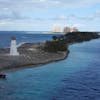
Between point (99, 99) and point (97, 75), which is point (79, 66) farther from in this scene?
point (99, 99)

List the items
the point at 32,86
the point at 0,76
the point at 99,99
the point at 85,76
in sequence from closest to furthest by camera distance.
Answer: the point at 99,99, the point at 32,86, the point at 0,76, the point at 85,76

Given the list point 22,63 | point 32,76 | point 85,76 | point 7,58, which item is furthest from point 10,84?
point 7,58

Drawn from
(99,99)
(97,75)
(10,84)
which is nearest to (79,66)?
(97,75)

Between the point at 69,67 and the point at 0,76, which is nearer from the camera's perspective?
the point at 0,76

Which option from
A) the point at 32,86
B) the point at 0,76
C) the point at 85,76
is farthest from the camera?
the point at 85,76
